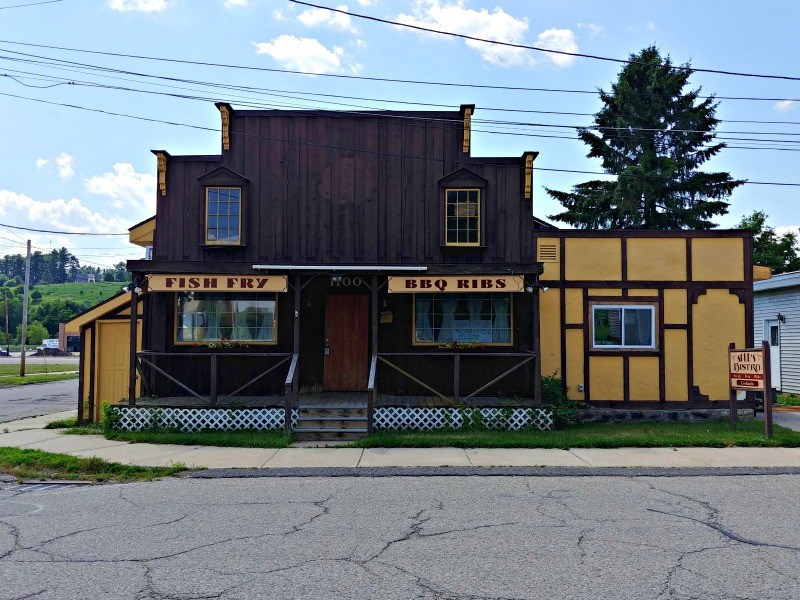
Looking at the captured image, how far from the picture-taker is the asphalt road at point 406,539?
4688 millimetres

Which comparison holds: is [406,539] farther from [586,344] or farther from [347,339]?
[586,344]

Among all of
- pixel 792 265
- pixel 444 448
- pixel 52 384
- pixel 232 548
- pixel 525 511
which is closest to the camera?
pixel 232 548

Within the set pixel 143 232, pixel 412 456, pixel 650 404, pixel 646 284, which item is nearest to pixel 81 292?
pixel 143 232

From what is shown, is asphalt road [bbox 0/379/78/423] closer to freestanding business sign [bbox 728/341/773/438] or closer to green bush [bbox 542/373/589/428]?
green bush [bbox 542/373/589/428]

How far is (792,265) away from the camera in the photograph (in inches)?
1350

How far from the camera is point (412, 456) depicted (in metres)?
10.2

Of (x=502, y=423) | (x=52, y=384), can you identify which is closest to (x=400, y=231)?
(x=502, y=423)

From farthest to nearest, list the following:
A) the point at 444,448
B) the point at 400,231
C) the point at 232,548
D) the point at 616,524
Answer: the point at 400,231, the point at 444,448, the point at 616,524, the point at 232,548

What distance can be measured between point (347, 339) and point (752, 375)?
828cm

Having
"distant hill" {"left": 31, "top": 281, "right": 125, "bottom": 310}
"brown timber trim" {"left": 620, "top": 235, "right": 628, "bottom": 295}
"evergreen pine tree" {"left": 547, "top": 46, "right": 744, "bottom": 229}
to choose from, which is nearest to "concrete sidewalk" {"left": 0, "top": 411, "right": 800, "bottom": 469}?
"brown timber trim" {"left": 620, "top": 235, "right": 628, "bottom": 295}

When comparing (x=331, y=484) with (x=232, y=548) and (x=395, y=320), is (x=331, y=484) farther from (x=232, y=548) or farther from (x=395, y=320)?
(x=395, y=320)

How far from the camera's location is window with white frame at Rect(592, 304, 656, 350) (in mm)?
14023

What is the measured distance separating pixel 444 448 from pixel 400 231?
5.14 m

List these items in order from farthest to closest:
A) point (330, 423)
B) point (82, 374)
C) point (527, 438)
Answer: point (82, 374) < point (330, 423) < point (527, 438)
